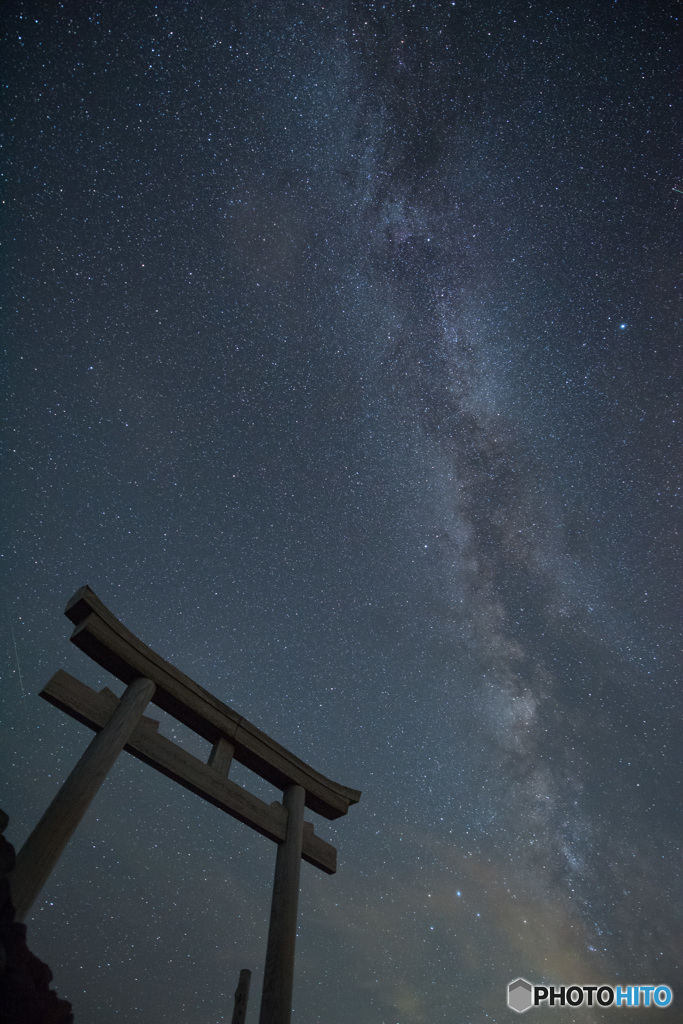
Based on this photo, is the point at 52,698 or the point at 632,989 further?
the point at 632,989

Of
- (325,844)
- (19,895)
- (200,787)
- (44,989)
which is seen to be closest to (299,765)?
(325,844)

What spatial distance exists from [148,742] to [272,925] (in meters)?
1.73

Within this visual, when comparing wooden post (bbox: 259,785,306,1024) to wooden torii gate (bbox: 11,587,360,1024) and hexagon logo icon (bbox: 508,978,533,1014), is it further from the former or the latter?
hexagon logo icon (bbox: 508,978,533,1014)

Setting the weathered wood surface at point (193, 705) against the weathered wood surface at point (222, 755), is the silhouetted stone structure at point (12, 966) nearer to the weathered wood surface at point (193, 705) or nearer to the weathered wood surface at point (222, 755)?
the weathered wood surface at point (193, 705)

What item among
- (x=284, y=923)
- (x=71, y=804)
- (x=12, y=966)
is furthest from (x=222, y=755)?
(x=12, y=966)

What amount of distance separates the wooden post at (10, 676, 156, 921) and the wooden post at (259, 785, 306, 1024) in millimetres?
1849

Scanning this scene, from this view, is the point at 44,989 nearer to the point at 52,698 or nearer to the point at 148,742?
the point at 148,742

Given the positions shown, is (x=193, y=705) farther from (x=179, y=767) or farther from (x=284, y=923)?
(x=284, y=923)

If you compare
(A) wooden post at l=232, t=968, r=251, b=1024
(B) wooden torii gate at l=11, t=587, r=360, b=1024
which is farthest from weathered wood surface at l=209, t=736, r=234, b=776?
(A) wooden post at l=232, t=968, r=251, b=1024

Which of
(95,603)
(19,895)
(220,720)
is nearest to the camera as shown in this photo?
(19,895)

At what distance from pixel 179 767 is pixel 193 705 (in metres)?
0.50

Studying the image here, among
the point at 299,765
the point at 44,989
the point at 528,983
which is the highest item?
the point at 528,983

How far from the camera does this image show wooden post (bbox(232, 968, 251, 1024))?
23.4 feet

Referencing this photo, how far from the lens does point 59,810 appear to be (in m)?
3.22
